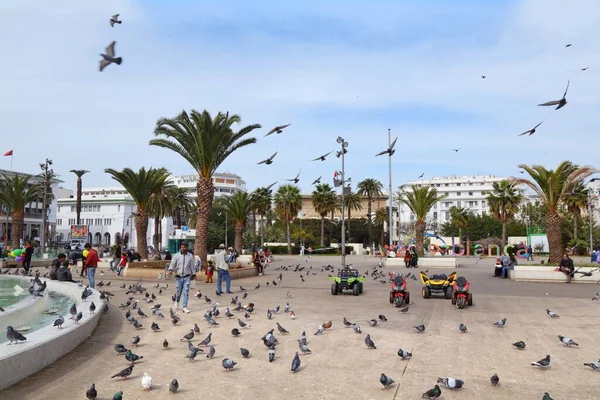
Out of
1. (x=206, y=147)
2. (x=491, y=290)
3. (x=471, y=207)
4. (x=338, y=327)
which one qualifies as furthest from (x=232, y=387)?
(x=471, y=207)

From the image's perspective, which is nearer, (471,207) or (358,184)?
(358,184)

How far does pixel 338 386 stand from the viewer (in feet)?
19.4

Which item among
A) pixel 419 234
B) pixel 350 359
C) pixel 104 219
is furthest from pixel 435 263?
pixel 104 219

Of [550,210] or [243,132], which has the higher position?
[243,132]

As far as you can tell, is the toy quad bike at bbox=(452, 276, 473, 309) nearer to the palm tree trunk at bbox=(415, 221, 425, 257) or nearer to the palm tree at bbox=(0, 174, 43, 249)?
the palm tree trunk at bbox=(415, 221, 425, 257)

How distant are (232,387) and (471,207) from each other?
116955 millimetres

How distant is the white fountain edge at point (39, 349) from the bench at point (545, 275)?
19198 mm

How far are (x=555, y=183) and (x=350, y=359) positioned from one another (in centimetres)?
2051

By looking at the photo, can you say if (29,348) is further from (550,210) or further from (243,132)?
(550,210)

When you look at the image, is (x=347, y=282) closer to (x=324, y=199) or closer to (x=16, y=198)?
(x=16, y=198)

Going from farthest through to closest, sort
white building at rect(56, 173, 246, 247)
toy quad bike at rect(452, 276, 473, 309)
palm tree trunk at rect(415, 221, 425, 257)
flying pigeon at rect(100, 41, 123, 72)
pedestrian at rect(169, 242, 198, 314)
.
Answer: white building at rect(56, 173, 246, 247) → palm tree trunk at rect(415, 221, 425, 257) → toy quad bike at rect(452, 276, 473, 309) → pedestrian at rect(169, 242, 198, 314) → flying pigeon at rect(100, 41, 123, 72)

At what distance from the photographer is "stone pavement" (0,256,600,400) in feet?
18.8

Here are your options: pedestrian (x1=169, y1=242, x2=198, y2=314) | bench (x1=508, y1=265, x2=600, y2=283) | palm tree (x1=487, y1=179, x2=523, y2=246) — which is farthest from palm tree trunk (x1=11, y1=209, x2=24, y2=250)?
palm tree (x1=487, y1=179, x2=523, y2=246)

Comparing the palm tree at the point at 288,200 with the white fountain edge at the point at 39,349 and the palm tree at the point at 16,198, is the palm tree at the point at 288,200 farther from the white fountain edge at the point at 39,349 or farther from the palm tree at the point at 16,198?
the white fountain edge at the point at 39,349
